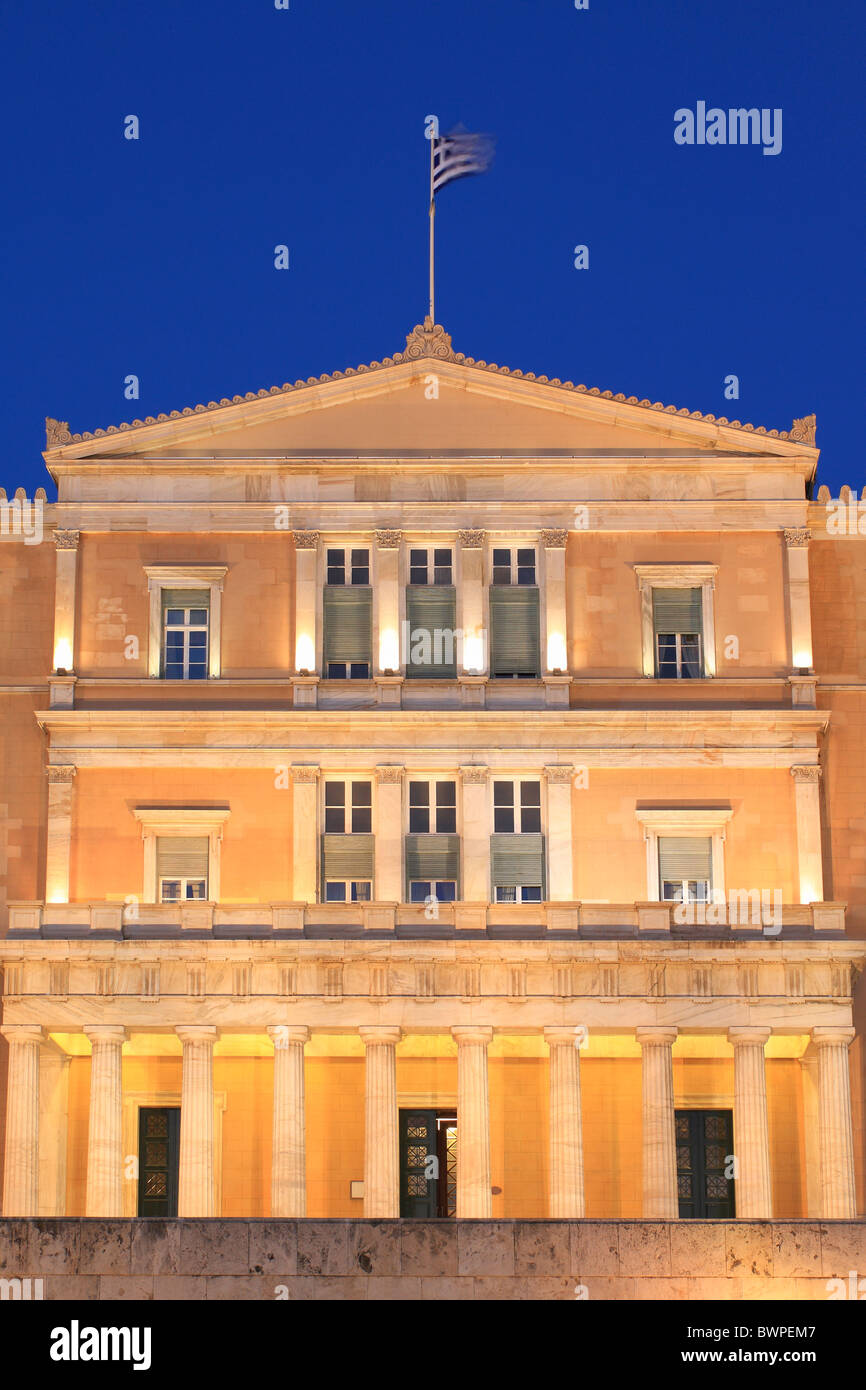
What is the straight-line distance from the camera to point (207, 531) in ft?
179

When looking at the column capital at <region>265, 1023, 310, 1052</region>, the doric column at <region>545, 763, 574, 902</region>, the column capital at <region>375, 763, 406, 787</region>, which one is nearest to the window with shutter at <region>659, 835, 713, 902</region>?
the doric column at <region>545, 763, 574, 902</region>

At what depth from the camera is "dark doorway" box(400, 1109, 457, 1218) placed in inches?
2010

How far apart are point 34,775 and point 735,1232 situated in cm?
2489

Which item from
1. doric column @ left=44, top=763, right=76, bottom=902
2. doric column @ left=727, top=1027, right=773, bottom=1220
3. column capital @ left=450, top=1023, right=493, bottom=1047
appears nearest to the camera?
doric column @ left=727, top=1027, right=773, bottom=1220

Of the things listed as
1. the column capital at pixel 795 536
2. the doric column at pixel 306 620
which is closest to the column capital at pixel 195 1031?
the doric column at pixel 306 620

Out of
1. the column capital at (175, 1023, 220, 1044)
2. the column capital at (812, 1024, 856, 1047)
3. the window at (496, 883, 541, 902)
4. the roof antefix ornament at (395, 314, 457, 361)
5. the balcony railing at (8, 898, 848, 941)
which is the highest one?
the roof antefix ornament at (395, 314, 457, 361)

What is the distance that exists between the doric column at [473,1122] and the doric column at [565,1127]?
133 cm

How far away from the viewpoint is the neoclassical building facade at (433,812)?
4841cm

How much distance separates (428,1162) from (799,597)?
50.4ft

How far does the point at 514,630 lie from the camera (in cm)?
5403

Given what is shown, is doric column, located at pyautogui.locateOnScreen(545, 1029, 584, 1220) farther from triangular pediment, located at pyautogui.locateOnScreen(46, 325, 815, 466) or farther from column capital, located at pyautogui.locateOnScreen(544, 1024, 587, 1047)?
triangular pediment, located at pyautogui.locateOnScreen(46, 325, 815, 466)

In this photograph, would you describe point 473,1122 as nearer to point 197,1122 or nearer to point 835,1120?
point 197,1122

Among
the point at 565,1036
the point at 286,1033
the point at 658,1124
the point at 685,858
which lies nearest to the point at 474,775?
the point at 685,858

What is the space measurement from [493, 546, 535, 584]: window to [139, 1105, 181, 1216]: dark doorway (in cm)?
1411
